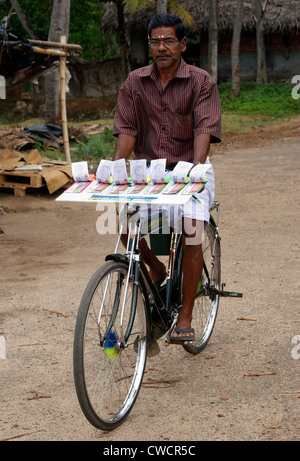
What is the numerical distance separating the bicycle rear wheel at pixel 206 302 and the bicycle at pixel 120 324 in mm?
515

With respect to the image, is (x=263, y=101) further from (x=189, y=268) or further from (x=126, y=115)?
(x=189, y=268)

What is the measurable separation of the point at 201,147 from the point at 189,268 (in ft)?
2.19

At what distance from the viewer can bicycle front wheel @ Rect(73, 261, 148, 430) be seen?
9.78ft

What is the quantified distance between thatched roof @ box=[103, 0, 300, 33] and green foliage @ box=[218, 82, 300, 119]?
2.83m

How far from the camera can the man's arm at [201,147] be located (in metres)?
3.61

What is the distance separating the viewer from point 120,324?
125 inches

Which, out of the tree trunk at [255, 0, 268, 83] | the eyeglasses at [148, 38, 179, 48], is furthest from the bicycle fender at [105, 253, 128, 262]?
the tree trunk at [255, 0, 268, 83]

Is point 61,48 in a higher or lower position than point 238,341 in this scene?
higher

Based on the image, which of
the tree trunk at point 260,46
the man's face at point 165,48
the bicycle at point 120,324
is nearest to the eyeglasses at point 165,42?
the man's face at point 165,48

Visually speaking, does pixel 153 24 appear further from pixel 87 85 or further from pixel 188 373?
pixel 87 85

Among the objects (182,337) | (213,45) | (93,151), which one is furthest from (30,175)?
(213,45)

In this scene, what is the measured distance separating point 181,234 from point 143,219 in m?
0.34

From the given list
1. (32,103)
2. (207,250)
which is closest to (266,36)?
(32,103)

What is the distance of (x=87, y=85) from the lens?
27.6 metres
